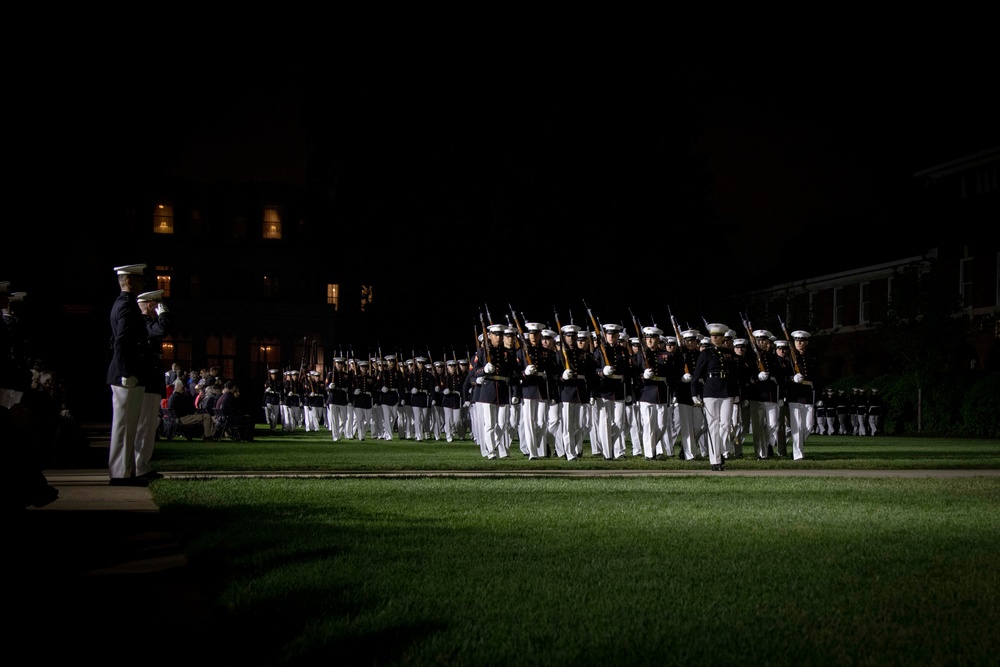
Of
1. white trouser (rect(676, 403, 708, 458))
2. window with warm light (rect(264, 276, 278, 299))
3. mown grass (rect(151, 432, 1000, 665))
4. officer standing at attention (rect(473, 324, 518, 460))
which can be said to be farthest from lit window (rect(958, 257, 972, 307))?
mown grass (rect(151, 432, 1000, 665))

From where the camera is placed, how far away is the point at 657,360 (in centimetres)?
2222

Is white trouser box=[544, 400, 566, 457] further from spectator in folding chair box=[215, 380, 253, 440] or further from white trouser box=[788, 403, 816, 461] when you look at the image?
spectator in folding chair box=[215, 380, 253, 440]

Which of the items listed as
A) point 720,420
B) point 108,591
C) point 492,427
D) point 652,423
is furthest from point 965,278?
point 108,591

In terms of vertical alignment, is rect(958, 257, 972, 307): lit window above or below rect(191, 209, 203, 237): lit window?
below

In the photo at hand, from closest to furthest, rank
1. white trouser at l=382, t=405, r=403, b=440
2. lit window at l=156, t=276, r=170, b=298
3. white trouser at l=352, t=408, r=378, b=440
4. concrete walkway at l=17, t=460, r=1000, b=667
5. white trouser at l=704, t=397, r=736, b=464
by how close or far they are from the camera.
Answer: concrete walkway at l=17, t=460, r=1000, b=667 → white trouser at l=704, t=397, r=736, b=464 → white trouser at l=352, t=408, r=378, b=440 → white trouser at l=382, t=405, r=403, b=440 → lit window at l=156, t=276, r=170, b=298

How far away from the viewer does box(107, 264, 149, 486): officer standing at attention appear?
1341 cm

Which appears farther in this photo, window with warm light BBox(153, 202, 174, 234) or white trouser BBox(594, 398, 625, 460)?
window with warm light BBox(153, 202, 174, 234)

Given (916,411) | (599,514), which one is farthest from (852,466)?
(916,411)

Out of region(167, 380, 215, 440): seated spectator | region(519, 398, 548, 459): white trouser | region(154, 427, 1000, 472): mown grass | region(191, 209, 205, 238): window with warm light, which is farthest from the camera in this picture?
region(191, 209, 205, 238): window with warm light

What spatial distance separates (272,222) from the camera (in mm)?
71438

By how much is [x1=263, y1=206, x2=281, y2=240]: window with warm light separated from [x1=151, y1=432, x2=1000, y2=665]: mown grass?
59.2 metres

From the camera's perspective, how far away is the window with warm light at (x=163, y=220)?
68.9m

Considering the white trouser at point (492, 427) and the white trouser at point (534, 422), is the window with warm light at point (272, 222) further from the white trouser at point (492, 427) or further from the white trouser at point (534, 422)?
the white trouser at point (534, 422)

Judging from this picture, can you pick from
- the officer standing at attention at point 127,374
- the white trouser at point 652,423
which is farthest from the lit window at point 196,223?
the officer standing at attention at point 127,374
